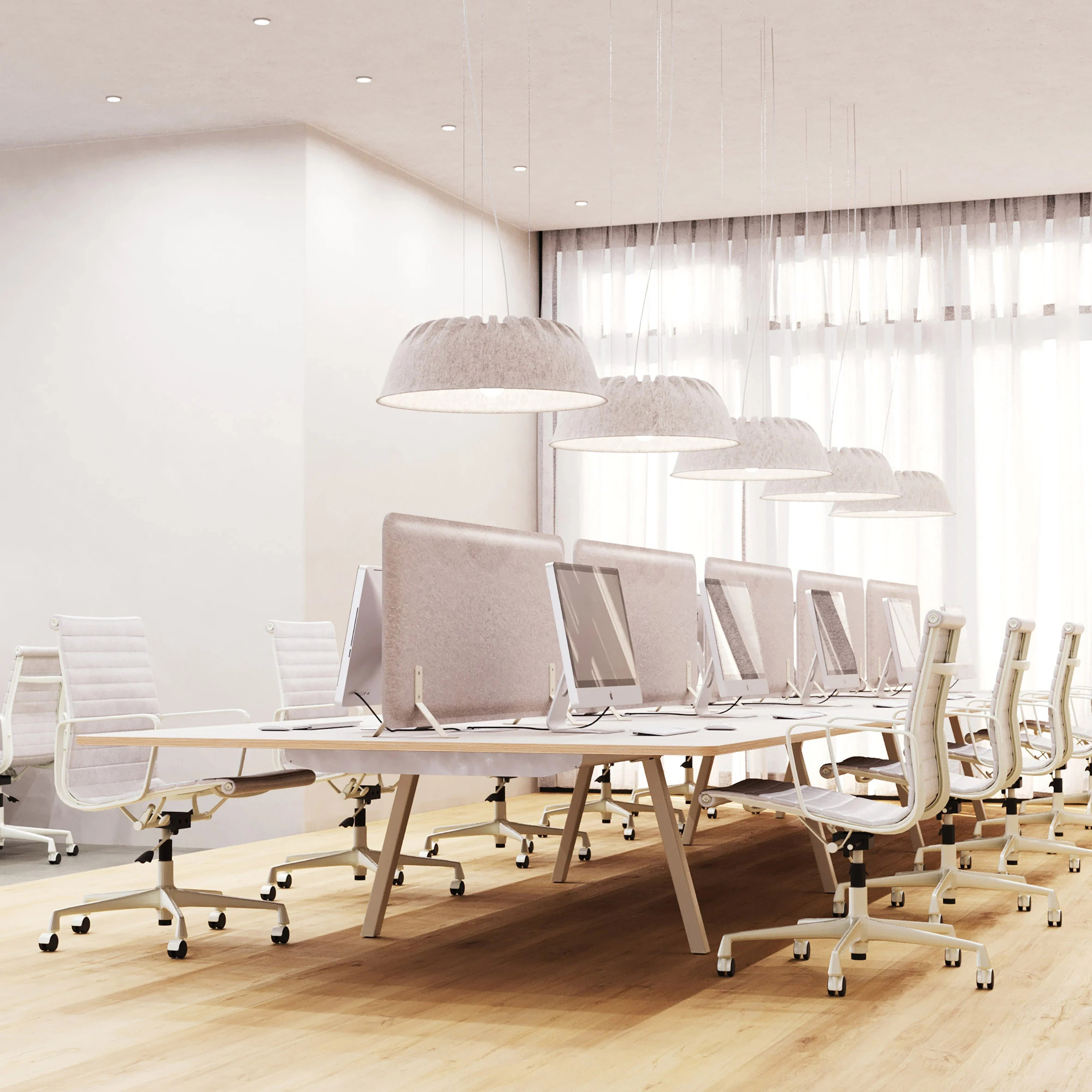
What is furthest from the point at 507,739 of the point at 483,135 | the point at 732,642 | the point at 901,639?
the point at 483,135

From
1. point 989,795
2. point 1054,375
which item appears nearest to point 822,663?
point 989,795

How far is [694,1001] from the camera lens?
360 cm

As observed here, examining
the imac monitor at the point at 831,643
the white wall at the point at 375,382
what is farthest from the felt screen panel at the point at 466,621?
the white wall at the point at 375,382

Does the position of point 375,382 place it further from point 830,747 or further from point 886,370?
point 830,747

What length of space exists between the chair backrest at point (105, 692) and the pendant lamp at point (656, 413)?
160 centimetres

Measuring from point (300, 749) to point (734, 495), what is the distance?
5.60 meters

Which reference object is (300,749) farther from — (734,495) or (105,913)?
(734,495)

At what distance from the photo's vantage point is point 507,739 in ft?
12.2

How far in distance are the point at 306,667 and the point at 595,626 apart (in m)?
1.94

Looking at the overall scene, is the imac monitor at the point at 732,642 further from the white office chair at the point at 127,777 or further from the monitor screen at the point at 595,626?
the white office chair at the point at 127,777

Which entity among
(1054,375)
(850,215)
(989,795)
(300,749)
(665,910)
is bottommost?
(665,910)

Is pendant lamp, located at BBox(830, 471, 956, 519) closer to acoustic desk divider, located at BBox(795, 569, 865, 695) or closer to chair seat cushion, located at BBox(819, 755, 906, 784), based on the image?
acoustic desk divider, located at BBox(795, 569, 865, 695)

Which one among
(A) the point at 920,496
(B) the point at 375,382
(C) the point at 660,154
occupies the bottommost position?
(A) the point at 920,496

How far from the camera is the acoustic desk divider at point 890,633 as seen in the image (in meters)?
6.99
